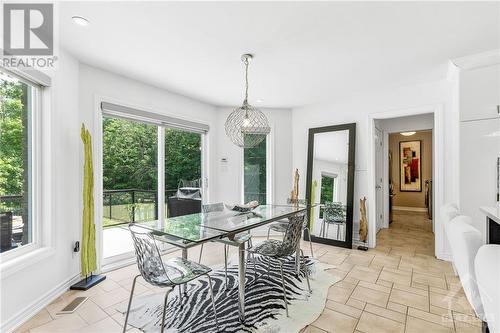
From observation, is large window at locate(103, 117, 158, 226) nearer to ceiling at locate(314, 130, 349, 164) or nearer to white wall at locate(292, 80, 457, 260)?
white wall at locate(292, 80, 457, 260)

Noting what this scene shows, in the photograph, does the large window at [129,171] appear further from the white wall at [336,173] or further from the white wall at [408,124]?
the white wall at [408,124]

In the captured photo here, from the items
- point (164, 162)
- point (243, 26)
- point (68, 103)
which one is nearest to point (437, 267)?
point (243, 26)

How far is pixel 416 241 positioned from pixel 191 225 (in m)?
3.96

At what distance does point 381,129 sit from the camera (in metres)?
5.12

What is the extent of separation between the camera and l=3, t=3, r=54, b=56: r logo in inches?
70.8

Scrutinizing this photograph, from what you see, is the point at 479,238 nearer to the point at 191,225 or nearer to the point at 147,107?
the point at 191,225

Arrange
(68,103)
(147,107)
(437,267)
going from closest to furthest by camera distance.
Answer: (68,103), (437,267), (147,107)

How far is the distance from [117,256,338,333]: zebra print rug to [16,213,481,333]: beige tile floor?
0.37 ft

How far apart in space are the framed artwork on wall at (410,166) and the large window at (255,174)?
15.3ft

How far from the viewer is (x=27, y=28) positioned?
1.99 m

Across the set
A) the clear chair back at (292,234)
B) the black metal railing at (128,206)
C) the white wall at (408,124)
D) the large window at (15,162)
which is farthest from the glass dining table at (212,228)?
the white wall at (408,124)

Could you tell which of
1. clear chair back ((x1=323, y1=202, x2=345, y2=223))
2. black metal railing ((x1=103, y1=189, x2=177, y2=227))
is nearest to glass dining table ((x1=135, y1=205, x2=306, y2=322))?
black metal railing ((x1=103, y1=189, x2=177, y2=227))

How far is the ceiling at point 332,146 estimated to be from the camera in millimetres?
4090

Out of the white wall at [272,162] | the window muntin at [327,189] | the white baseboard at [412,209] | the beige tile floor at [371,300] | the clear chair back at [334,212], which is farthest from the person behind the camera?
the white baseboard at [412,209]
